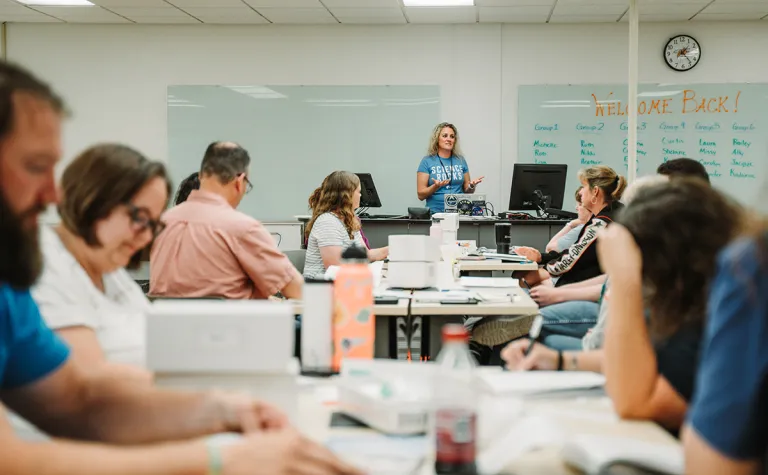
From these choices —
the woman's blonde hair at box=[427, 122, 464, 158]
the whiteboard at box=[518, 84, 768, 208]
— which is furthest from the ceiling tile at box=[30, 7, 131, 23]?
the whiteboard at box=[518, 84, 768, 208]

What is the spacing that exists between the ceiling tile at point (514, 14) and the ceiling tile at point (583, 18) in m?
0.11

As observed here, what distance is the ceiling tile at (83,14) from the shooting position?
6.81 metres

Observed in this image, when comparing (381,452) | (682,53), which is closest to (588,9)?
(682,53)

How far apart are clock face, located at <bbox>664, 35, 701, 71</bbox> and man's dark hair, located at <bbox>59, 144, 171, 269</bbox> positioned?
21.7 feet

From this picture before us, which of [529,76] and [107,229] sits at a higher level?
[529,76]

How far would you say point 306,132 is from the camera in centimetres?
748

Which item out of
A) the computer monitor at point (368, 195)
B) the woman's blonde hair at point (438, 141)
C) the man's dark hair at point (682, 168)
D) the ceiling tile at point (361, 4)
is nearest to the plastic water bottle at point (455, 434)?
the man's dark hair at point (682, 168)

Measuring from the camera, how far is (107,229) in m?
1.72

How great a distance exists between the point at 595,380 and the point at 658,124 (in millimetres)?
6214

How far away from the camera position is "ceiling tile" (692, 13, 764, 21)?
22.6 ft

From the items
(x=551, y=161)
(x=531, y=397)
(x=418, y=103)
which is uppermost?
(x=418, y=103)

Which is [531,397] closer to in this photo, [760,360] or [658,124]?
[760,360]

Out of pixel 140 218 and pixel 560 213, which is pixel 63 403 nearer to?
pixel 140 218

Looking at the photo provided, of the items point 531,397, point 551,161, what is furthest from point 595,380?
point 551,161
